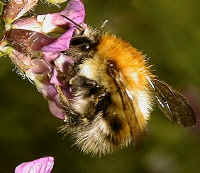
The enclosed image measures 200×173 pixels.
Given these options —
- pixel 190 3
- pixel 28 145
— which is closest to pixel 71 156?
pixel 28 145

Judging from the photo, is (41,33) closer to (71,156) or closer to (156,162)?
(71,156)

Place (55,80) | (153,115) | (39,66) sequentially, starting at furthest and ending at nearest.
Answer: (153,115), (39,66), (55,80)

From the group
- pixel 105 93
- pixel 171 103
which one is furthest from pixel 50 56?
pixel 171 103

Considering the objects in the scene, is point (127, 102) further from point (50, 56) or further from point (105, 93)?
point (50, 56)

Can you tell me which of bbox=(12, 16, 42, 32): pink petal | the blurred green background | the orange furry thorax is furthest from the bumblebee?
the blurred green background

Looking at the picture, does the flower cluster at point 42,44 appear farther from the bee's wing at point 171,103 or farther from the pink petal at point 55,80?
the bee's wing at point 171,103
